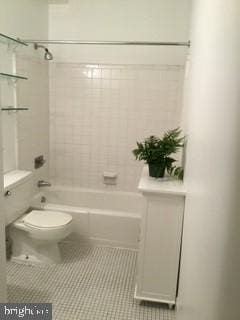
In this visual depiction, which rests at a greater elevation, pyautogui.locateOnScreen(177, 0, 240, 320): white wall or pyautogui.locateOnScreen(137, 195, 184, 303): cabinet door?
pyautogui.locateOnScreen(177, 0, 240, 320): white wall

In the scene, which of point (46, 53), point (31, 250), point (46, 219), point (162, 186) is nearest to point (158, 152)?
point (162, 186)

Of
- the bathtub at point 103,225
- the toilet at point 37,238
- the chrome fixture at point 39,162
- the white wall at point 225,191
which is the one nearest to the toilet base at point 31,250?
the toilet at point 37,238

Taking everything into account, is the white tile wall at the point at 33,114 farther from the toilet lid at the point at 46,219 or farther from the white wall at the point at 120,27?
the toilet lid at the point at 46,219

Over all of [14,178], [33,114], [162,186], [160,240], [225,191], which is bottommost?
[160,240]

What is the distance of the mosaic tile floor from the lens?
6.39 feet

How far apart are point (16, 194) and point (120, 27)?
2.04m

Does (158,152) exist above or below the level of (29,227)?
above

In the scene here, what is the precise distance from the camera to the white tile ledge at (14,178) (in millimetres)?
2266

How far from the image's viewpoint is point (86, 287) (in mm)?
2203

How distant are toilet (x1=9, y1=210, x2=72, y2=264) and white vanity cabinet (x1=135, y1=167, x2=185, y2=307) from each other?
2.66 feet

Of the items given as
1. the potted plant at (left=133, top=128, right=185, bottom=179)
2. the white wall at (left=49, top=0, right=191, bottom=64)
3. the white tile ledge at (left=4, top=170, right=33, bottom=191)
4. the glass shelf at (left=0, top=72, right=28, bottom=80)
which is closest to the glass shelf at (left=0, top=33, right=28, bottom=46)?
the glass shelf at (left=0, top=72, right=28, bottom=80)

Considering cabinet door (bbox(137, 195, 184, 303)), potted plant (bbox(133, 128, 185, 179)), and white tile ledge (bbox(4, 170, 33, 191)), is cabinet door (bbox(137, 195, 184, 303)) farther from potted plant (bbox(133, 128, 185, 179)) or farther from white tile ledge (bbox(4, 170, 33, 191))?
white tile ledge (bbox(4, 170, 33, 191))

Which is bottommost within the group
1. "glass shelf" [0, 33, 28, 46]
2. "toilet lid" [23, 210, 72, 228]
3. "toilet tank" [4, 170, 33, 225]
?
"toilet lid" [23, 210, 72, 228]

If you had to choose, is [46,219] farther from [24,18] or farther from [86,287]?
[24,18]
